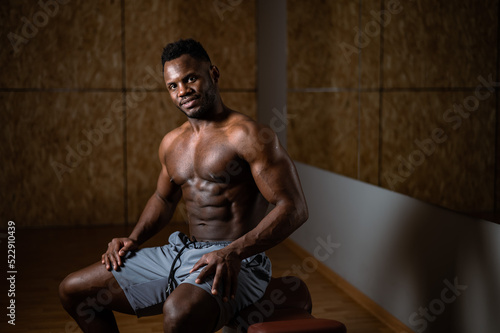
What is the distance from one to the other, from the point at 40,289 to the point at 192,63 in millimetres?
2104

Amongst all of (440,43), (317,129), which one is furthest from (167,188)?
(317,129)

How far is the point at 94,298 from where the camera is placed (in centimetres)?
212

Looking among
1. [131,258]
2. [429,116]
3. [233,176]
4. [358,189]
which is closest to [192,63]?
[233,176]

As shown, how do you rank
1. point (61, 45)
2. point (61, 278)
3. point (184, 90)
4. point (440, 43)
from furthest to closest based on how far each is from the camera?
point (61, 45), point (61, 278), point (440, 43), point (184, 90)

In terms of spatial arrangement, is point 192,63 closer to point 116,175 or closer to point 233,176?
point 233,176

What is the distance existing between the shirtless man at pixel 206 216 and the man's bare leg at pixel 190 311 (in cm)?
5

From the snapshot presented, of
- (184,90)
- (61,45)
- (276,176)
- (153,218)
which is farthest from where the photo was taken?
(61,45)

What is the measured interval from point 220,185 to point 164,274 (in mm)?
355

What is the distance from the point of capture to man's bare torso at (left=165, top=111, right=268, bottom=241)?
2154 mm

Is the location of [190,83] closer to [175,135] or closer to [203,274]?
[175,135]

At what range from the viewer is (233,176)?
2.17 metres

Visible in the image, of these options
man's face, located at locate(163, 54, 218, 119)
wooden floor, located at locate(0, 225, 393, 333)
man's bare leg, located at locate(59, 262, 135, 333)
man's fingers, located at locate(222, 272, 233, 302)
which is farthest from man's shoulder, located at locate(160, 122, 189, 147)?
wooden floor, located at locate(0, 225, 393, 333)

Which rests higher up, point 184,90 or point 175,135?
point 184,90

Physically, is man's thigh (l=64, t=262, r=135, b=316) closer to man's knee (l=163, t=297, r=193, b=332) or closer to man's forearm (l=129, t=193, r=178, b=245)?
man's forearm (l=129, t=193, r=178, b=245)
